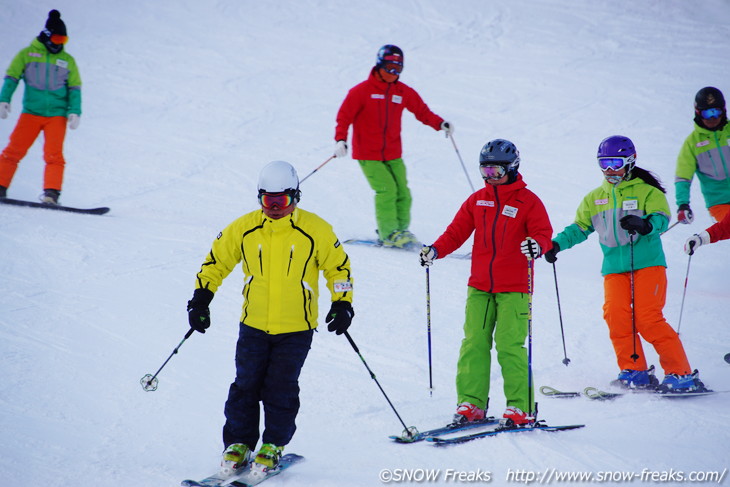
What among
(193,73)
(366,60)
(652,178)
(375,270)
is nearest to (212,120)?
(193,73)

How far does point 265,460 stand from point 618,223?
3.24 meters

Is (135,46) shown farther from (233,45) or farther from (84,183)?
(84,183)

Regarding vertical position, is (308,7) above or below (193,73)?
above

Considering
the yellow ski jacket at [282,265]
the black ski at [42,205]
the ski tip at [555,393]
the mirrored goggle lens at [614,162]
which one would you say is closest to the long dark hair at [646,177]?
the mirrored goggle lens at [614,162]

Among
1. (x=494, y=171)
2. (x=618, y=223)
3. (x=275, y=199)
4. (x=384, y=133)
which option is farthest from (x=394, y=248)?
(x=275, y=199)

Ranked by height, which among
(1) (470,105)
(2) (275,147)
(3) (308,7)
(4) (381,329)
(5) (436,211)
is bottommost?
(4) (381,329)

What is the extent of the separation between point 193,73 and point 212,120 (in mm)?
2999

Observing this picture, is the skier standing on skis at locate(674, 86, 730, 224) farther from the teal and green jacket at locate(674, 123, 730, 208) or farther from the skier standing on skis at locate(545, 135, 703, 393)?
the skier standing on skis at locate(545, 135, 703, 393)

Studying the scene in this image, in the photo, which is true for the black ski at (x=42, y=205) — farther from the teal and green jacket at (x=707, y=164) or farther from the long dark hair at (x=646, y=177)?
the teal and green jacket at (x=707, y=164)

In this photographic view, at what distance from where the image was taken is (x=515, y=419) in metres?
4.84

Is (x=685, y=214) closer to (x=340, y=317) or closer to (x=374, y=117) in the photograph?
(x=374, y=117)

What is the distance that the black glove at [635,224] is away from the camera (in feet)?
18.1

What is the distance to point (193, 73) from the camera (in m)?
17.2

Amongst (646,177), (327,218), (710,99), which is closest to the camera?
(646,177)
